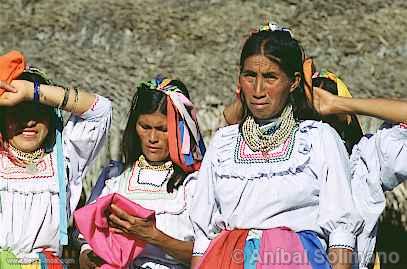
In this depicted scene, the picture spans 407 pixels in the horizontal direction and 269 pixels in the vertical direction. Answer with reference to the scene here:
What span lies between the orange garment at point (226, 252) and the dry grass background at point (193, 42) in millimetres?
1538

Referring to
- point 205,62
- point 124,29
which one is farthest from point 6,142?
point 124,29

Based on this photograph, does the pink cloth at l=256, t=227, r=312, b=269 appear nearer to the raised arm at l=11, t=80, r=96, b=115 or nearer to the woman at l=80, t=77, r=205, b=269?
the woman at l=80, t=77, r=205, b=269

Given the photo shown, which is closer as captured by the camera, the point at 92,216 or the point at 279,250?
the point at 279,250

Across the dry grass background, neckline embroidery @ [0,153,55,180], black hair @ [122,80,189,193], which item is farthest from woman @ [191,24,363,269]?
the dry grass background

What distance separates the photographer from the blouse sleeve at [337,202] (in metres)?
3.26

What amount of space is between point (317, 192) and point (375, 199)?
0.32 metres

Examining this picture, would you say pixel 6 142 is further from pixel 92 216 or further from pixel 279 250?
pixel 279 250

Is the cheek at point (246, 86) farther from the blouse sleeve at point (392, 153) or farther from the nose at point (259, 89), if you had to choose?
the blouse sleeve at point (392, 153)

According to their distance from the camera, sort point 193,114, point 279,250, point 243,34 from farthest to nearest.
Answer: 1. point 243,34
2. point 193,114
3. point 279,250

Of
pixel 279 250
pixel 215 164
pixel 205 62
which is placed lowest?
pixel 279 250

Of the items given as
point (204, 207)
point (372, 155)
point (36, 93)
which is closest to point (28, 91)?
point (36, 93)

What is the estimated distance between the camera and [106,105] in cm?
384

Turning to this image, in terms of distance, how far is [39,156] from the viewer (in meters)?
3.81

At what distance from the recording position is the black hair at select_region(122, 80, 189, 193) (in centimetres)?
A: 389
